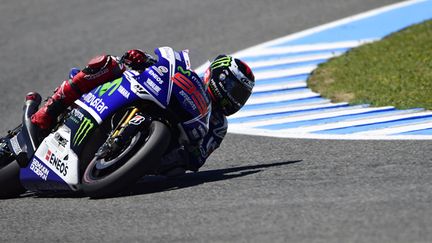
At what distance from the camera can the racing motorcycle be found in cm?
709

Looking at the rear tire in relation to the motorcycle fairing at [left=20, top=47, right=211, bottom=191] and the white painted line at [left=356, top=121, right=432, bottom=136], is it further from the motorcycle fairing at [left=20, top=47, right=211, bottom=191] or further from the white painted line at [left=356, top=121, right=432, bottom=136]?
the white painted line at [left=356, top=121, right=432, bottom=136]

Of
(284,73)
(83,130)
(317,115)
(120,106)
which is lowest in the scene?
(284,73)

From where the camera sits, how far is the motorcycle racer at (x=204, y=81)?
24.9ft

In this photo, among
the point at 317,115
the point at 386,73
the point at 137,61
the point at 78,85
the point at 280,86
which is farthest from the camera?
the point at 280,86

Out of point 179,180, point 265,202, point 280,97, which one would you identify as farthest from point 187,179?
point 280,97

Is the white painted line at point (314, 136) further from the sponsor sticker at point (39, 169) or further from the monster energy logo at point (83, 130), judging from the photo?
the sponsor sticker at point (39, 169)

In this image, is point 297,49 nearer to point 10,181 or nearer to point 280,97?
point 280,97

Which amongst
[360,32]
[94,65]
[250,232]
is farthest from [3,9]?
[250,232]

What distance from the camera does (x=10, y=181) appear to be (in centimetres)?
Answer: 780

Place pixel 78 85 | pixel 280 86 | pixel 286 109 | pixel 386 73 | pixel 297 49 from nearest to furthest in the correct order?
1. pixel 78 85
2. pixel 286 109
3. pixel 386 73
4. pixel 280 86
5. pixel 297 49

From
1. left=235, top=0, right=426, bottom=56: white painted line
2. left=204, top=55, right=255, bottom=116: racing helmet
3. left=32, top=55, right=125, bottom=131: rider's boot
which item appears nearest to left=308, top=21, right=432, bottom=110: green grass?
left=235, top=0, right=426, bottom=56: white painted line

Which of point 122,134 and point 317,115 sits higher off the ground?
point 122,134

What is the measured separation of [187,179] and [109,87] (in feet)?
3.35

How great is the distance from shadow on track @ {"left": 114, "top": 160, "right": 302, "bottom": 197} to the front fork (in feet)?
1.15
